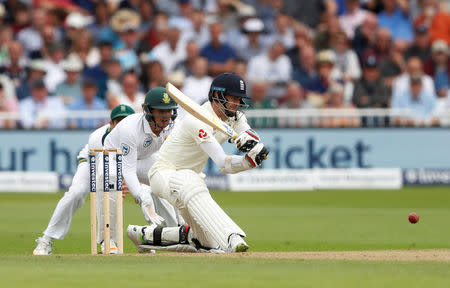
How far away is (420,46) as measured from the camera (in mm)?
17922

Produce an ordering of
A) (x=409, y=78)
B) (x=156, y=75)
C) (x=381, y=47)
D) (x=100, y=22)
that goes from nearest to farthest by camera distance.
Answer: (x=156, y=75) → (x=409, y=78) → (x=381, y=47) → (x=100, y=22)

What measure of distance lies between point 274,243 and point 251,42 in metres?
8.37

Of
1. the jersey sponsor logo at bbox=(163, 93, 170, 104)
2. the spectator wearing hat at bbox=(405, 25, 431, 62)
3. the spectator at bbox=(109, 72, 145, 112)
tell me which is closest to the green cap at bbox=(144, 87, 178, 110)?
the jersey sponsor logo at bbox=(163, 93, 170, 104)

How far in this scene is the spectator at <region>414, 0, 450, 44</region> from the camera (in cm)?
1833

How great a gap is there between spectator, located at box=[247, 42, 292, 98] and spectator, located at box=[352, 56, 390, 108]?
1294 mm

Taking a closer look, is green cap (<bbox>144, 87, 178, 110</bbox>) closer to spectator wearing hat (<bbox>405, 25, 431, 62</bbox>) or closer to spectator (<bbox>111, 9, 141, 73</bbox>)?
spectator (<bbox>111, 9, 141, 73</bbox>)

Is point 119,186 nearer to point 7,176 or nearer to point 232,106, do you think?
point 232,106

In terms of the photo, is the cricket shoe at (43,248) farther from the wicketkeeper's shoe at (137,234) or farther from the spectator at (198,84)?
the spectator at (198,84)

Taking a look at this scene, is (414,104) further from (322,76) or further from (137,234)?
(137,234)

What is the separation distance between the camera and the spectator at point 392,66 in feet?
57.1

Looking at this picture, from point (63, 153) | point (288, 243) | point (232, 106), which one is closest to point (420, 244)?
point (288, 243)

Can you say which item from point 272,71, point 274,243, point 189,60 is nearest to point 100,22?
point 189,60

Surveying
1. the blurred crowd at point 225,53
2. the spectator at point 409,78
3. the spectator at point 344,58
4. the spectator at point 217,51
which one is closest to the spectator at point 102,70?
the blurred crowd at point 225,53

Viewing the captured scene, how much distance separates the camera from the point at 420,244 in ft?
32.4
